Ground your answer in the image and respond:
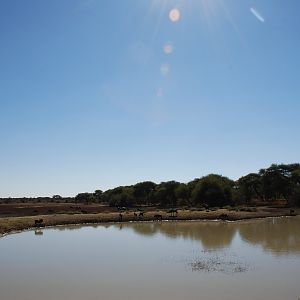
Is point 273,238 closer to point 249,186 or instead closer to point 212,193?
point 212,193

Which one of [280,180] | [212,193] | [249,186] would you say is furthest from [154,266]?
[249,186]

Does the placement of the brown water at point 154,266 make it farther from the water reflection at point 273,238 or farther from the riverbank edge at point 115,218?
the riverbank edge at point 115,218

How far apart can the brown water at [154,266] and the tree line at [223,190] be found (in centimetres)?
5437

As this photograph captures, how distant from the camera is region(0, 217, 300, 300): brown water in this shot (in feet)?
84.0

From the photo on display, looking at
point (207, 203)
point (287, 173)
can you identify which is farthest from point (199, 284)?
point (287, 173)

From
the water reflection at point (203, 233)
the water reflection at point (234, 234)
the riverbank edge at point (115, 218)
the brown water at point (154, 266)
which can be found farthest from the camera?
the riverbank edge at point (115, 218)

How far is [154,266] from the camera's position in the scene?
34.5 metres

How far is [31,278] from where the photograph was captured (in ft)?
102

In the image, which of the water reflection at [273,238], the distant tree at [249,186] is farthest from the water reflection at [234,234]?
the distant tree at [249,186]

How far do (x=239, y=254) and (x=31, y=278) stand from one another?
1882cm

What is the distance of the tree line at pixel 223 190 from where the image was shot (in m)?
114

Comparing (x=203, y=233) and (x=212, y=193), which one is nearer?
(x=203, y=233)

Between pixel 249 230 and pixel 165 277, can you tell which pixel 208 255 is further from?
pixel 249 230

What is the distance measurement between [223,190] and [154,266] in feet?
269
